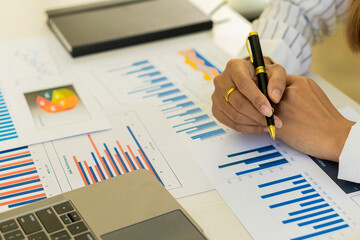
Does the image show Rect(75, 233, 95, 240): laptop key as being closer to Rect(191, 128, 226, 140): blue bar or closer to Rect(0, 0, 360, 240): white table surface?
Rect(0, 0, 360, 240): white table surface

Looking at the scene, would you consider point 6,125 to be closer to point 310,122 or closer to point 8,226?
point 8,226

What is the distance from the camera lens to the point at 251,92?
32.7 inches

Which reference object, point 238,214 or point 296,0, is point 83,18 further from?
point 238,214

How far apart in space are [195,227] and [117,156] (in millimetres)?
236

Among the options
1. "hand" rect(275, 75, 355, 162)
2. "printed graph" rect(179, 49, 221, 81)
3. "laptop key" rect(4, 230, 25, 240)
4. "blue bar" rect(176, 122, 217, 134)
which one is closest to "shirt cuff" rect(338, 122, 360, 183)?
"hand" rect(275, 75, 355, 162)

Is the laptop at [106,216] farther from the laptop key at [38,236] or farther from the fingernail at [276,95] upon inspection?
the fingernail at [276,95]

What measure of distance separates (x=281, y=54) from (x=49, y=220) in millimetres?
615

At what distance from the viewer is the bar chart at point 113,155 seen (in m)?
0.77

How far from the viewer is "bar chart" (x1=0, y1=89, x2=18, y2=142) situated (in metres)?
0.86

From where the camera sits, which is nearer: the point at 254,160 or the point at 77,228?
the point at 77,228

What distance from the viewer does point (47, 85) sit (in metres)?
1.01

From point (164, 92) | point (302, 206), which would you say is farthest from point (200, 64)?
point (302, 206)

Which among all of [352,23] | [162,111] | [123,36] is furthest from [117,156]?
[352,23]

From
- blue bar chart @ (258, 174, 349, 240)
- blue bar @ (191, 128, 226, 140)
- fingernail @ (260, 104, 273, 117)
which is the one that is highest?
blue bar @ (191, 128, 226, 140)
